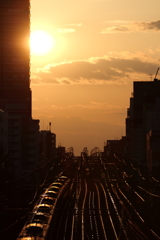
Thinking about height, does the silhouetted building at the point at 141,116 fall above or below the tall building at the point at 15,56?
below

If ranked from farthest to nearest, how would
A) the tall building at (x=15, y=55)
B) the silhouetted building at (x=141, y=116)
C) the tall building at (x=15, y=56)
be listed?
the tall building at (x=15, y=55), the tall building at (x=15, y=56), the silhouetted building at (x=141, y=116)

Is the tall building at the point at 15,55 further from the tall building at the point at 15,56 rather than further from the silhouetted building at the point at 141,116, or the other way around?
the silhouetted building at the point at 141,116

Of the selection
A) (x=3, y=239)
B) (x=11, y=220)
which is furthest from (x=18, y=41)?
(x=3, y=239)

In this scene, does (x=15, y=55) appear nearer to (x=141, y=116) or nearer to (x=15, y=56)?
(x=15, y=56)

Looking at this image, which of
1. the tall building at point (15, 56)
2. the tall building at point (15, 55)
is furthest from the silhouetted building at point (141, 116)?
the tall building at point (15, 55)

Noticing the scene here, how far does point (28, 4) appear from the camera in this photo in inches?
6299

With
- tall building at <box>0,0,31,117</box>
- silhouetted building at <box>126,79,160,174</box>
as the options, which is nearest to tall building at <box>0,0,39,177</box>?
tall building at <box>0,0,31,117</box>

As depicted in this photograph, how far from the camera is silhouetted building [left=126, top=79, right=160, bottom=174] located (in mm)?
87688

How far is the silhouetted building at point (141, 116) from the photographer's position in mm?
87688

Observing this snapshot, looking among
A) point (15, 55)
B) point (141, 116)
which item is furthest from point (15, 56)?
point (141, 116)

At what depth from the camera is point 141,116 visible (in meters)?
106

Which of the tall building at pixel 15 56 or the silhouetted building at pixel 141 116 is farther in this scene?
the tall building at pixel 15 56

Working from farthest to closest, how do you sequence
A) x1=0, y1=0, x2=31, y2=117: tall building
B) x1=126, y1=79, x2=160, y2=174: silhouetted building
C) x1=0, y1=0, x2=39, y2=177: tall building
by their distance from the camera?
x1=0, y1=0, x2=31, y2=117: tall building → x1=0, y1=0, x2=39, y2=177: tall building → x1=126, y1=79, x2=160, y2=174: silhouetted building

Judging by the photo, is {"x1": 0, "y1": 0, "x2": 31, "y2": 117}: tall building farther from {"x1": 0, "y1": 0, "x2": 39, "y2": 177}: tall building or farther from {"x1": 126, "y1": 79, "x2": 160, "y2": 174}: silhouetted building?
{"x1": 126, "y1": 79, "x2": 160, "y2": 174}: silhouetted building
